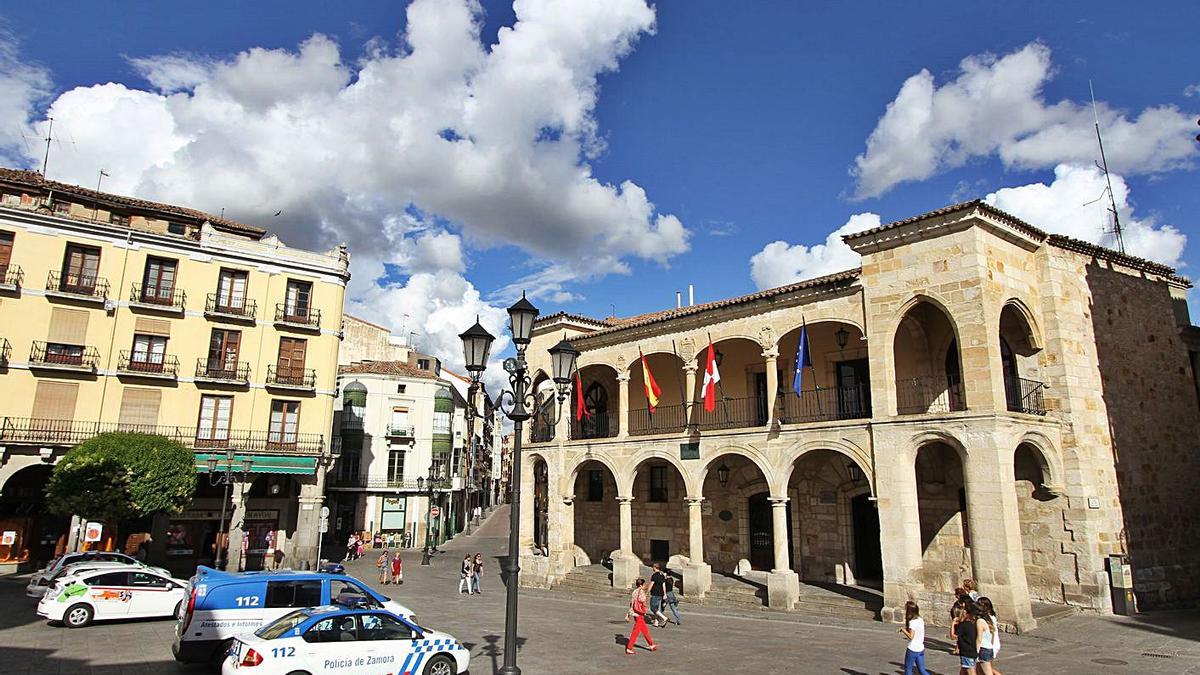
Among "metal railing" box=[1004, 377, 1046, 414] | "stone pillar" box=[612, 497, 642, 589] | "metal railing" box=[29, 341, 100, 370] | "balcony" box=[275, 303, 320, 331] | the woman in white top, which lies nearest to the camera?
the woman in white top

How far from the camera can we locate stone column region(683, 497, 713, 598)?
21.4 metres

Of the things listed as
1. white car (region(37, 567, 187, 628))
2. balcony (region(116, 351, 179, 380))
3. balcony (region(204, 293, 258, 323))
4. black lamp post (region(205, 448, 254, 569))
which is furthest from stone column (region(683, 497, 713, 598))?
balcony (region(116, 351, 179, 380))

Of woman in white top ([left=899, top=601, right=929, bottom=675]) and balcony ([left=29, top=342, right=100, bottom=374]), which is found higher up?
balcony ([left=29, top=342, right=100, bottom=374])

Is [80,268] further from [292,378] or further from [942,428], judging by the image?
[942,428]

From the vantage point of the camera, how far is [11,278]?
2656cm

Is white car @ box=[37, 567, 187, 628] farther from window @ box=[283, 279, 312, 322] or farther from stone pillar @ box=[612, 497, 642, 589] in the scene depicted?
window @ box=[283, 279, 312, 322]

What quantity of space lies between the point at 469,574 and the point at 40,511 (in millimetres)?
17783

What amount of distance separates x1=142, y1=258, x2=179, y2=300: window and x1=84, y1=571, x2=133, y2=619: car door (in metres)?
16.3

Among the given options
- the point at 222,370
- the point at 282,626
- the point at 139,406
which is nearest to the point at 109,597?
the point at 282,626

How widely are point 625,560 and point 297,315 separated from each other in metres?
18.4

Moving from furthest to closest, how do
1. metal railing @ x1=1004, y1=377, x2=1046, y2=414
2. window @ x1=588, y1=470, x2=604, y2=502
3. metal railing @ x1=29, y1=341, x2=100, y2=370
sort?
window @ x1=588, y1=470, x2=604, y2=502 → metal railing @ x1=29, y1=341, x2=100, y2=370 → metal railing @ x1=1004, y1=377, x2=1046, y2=414

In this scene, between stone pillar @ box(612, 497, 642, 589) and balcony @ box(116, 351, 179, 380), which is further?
balcony @ box(116, 351, 179, 380)

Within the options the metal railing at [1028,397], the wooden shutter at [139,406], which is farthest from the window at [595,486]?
the wooden shutter at [139,406]

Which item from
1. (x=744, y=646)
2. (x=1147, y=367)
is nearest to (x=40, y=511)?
(x=744, y=646)
